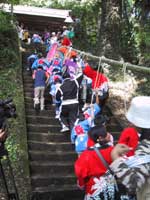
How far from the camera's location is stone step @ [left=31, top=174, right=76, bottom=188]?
618 centimetres

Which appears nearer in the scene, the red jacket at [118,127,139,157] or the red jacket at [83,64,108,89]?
the red jacket at [118,127,139,157]

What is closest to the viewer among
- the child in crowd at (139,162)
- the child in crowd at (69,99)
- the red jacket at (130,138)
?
the child in crowd at (139,162)

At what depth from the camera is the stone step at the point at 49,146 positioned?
7.29 meters

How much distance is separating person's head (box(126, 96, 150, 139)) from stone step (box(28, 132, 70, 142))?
16.2 feet

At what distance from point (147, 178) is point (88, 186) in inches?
30.1

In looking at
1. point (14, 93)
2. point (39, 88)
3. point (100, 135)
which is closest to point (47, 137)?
point (39, 88)

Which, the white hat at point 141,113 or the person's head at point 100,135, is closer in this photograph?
the white hat at point 141,113

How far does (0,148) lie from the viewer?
458 centimetres

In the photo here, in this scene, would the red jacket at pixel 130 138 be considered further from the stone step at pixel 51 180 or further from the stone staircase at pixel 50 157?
the stone step at pixel 51 180

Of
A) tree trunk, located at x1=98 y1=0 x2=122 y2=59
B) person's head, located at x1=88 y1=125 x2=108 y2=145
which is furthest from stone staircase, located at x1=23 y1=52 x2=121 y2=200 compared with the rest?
tree trunk, located at x1=98 y1=0 x2=122 y2=59

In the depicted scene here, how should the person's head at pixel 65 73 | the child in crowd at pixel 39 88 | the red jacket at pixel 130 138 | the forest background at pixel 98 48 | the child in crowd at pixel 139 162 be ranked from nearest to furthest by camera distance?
the child in crowd at pixel 139 162 < the red jacket at pixel 130 138 < the forest background at pixel 98 48 < the person's head at pixel 65 73 < the child in crowd at pixel 39 88

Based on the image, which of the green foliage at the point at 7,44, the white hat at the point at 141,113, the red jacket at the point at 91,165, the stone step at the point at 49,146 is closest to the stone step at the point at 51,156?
the stone step at the point at 49,146

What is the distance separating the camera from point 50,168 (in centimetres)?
663

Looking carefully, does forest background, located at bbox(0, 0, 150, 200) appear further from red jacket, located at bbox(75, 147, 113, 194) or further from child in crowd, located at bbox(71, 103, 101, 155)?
red jacket, located at bbox(75, 147, 113, 194)
